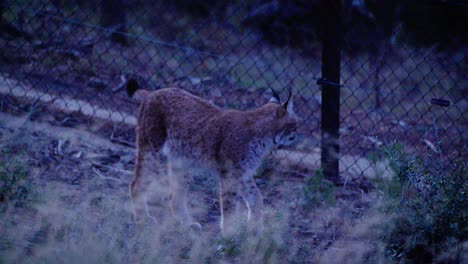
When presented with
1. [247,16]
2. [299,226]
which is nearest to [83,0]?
[247,16]

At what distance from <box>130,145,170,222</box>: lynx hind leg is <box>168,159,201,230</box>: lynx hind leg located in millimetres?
106

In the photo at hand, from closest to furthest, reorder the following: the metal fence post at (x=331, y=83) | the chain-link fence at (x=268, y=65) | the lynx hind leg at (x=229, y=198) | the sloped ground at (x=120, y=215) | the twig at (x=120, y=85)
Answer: the sloped ground at (x=120, y=215), the lynx hind leg at (x=229, y=198), the metal fence post at (x=331, y=83), the chain-link fence at (x=268, y=65), the twig at (x=120, y=85)

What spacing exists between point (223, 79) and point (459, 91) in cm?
314

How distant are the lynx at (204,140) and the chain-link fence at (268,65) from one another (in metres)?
0.76

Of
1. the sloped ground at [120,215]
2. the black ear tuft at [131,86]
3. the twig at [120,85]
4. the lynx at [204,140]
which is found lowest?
the sloped ground at [120,215]

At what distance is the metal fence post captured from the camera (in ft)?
16.3

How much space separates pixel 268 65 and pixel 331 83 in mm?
1515

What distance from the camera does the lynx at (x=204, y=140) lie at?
4352 millimetres

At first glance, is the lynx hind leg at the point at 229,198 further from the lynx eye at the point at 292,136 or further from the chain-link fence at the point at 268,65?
the chain-link fence at the point at 268,65

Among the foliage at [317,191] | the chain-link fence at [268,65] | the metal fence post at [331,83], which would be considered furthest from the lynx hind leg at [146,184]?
the metal fence post at [331,83]

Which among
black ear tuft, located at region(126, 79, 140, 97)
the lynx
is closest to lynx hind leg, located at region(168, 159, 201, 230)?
the lynx

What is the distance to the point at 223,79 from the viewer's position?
7.44m

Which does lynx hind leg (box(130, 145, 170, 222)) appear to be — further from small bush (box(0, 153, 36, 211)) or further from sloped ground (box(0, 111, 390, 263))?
small bush (box(0, 153, 36, 211))

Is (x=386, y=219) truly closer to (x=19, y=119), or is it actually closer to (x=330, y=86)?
(x=330, y=86)
